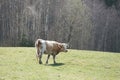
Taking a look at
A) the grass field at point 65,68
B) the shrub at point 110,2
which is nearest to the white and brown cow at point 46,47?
the grass field at point 65,68

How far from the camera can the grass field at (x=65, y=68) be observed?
54.4 feet

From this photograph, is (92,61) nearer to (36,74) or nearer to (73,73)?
(73,73)

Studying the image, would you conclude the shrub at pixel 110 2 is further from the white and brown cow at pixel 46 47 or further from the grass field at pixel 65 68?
the white and brown cow at pixel 46 47

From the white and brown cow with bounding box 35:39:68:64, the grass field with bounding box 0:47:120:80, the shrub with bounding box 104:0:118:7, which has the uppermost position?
the shrub with bounding box 104:0:118:7

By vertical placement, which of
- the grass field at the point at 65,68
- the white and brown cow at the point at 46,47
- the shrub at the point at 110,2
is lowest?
the grass field at the point at 65,68

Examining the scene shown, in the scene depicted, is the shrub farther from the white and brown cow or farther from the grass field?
the white and brown cow

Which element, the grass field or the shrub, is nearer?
the grass field

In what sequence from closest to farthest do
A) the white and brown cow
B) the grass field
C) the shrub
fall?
the grass field < the white and brown cow < the shrub

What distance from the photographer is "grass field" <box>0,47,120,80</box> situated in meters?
16.6

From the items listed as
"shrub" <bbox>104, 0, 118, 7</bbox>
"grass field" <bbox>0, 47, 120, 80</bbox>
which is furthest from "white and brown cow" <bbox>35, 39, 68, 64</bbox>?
"shrub" <bbox>104, 0, 118, 7</bbox>

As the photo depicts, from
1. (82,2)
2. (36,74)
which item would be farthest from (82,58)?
(82,2)

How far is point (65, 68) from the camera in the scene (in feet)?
66.8

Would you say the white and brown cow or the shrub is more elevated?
the shrub

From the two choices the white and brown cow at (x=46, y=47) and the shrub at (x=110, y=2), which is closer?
the white and brown cow at (x=46, y=47)
